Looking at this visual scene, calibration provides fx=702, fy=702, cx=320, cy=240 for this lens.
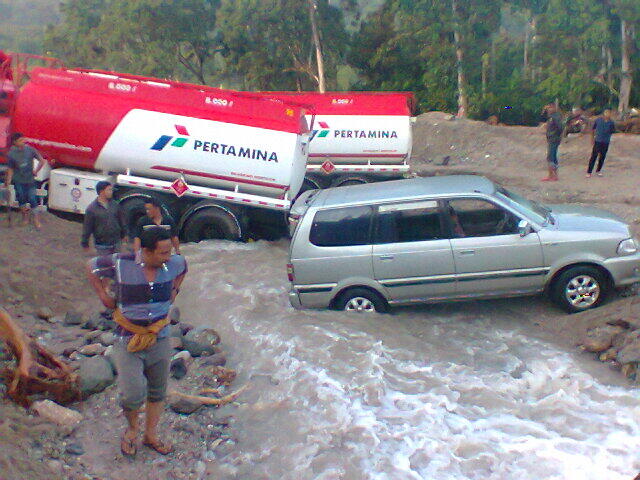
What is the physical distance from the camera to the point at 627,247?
25.0 feet

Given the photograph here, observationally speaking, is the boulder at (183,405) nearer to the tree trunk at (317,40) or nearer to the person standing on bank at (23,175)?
the person standing on bank at (23,175)

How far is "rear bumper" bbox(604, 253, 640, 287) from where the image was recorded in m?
7.57

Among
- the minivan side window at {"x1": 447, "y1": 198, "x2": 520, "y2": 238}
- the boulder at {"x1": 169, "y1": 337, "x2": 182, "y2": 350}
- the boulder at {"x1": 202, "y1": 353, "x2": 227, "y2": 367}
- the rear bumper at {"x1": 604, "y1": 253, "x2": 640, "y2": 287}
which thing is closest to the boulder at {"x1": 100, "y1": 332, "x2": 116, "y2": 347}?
the boulder at {"x1": 169, "y1": 337, "x2": 182, "y2": 350}

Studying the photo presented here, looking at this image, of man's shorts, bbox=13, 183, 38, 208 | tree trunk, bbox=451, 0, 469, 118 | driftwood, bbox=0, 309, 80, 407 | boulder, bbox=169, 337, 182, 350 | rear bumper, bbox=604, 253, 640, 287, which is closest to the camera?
driftwood, bbox=0, 309, 80, 407

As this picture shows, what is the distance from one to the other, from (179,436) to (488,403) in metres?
2.69

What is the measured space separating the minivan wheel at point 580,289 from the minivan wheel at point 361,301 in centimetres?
194

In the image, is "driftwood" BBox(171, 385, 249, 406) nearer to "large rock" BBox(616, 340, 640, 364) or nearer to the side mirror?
the side mirror

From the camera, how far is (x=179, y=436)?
18.0ft

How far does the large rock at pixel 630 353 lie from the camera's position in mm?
6664

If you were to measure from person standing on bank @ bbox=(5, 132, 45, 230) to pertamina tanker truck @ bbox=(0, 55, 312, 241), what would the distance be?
4.45 ft

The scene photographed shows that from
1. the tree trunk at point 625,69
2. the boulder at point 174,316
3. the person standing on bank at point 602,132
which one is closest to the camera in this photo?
the boulder at point 174,316

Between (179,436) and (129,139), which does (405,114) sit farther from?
(179,436)

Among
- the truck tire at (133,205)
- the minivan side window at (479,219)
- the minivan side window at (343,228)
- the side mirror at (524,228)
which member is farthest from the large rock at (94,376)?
the truck tire at (133,205)

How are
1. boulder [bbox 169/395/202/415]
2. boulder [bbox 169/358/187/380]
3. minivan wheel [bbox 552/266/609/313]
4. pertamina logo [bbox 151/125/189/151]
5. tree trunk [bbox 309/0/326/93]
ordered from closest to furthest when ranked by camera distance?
boulder [bbox 169/395/202/415] < boulder [bbox 169/358/187/380] < minivan wheel [bbox 552/266/609/313] < pertamina logo [bbox 151/125/189/151] < tree trunk [bbox 309/0/326/93]
